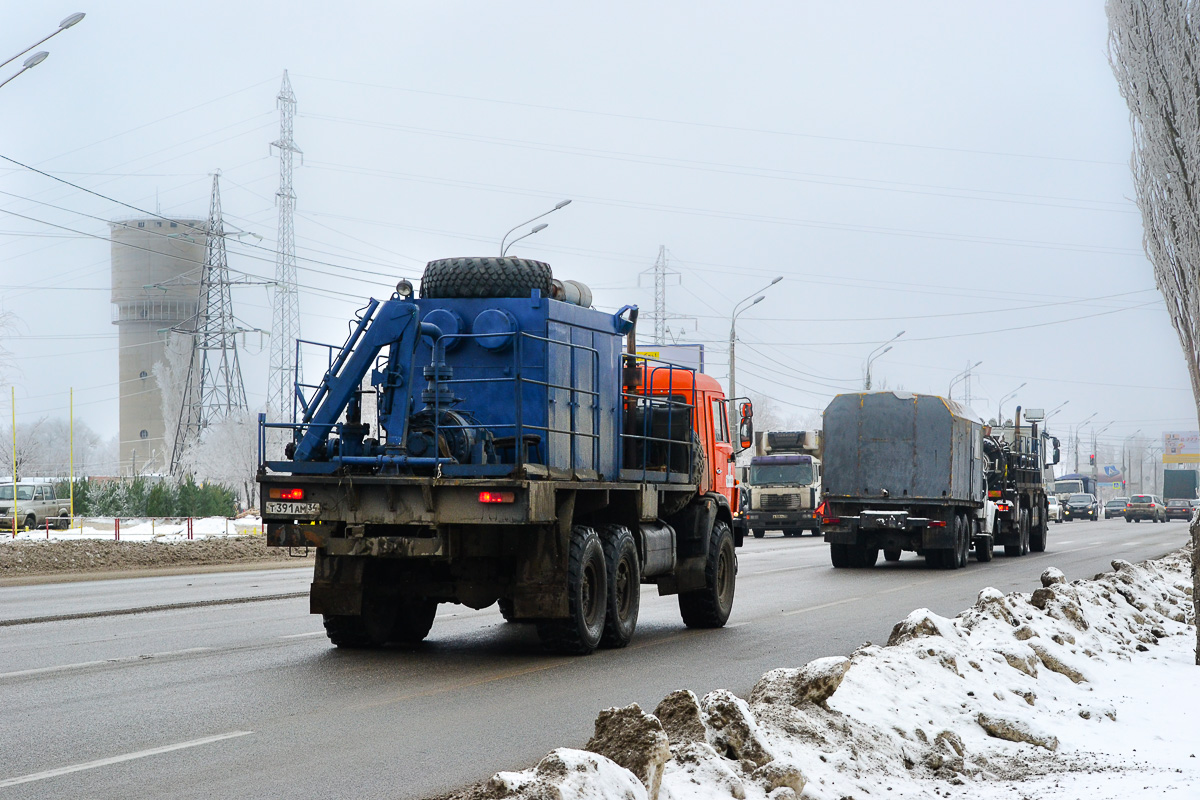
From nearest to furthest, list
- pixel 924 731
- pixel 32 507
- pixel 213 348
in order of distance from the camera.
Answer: pixel 924 731, pixel 32 507, pixel 213 348

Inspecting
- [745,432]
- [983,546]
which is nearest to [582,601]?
[745,432]

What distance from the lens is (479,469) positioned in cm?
1055

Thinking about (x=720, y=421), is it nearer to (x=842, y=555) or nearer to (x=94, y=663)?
(x=94, y=663)

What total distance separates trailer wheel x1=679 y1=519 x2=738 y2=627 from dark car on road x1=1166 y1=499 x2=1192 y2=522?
7000 cm

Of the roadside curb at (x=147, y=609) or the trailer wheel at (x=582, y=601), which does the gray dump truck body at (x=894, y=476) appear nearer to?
the roadside curb at (x=147, y=609)

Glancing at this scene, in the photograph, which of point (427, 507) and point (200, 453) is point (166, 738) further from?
point (200, 453)

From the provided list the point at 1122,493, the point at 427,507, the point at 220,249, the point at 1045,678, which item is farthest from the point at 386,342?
the point at 1122,493

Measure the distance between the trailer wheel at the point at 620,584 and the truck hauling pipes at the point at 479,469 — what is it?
2 centimetres

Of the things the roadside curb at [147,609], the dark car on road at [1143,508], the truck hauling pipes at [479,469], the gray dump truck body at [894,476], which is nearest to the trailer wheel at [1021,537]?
the gray dump truck body at [894,476]

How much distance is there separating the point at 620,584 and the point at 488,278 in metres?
3.09

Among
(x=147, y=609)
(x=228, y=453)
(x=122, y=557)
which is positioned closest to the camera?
(x=147, y=609)

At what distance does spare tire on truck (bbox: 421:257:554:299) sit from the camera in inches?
473

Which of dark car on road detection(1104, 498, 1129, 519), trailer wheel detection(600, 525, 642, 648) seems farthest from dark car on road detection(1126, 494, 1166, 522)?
trailer wheel detection(600, 525, 642, 648)

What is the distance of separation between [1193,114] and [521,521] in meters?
10.1
